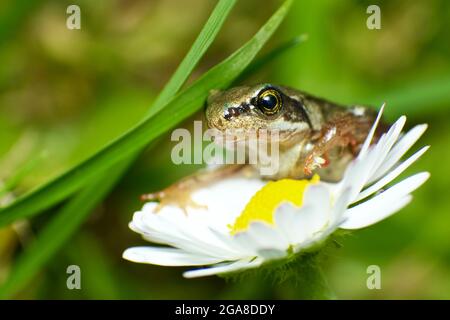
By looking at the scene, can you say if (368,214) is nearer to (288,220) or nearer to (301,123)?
(288,220)

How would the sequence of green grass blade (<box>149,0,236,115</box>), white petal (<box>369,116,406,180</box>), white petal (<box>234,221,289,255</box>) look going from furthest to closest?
green grass blade (<box>149,0,236,115</box>) → white petal (<box>369,116,406,180</box>) → white petal (<box>234,221,289,255</box>)

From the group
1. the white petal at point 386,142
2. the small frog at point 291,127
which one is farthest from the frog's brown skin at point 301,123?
the white petal at point 386,142

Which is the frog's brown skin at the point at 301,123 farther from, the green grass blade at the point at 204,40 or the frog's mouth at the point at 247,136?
the green grass blade at the point at 204,40

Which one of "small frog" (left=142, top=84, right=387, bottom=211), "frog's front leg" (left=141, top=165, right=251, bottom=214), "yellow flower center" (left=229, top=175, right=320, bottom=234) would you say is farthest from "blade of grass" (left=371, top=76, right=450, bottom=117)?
"yellow flower center" (left=229, top=175, right=320, bottom=234)

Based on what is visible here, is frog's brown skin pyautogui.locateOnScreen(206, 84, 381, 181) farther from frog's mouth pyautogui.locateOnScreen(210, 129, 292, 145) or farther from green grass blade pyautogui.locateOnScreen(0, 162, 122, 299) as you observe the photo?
green grass blade pyautogui.locateOnScreen(0, 162, 122, 299)

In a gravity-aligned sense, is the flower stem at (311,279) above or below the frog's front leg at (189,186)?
below

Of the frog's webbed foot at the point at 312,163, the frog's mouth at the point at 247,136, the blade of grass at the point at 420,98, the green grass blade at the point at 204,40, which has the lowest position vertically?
the frog's webbed foot at the point at 312,163
